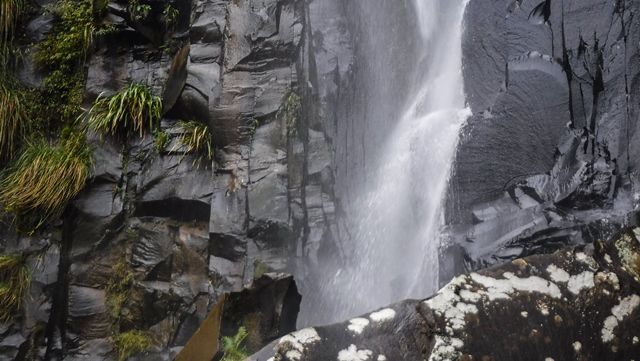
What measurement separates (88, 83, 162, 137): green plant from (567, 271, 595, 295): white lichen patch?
18.2 ft

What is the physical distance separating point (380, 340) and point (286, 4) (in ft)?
17.8

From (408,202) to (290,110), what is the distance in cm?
176

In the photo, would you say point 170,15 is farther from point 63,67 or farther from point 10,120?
point 10,120

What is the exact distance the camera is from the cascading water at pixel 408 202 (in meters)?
5.98

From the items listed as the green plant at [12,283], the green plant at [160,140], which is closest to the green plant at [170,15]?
the green plant at [160,140]

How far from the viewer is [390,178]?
6848 mm

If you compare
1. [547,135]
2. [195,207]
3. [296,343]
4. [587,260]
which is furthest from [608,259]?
[195,207]

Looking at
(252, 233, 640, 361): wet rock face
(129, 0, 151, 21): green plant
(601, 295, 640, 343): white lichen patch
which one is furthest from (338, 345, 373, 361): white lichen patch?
(129, 0, 151, 21): green plant

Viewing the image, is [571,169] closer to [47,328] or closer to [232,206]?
[232,206]

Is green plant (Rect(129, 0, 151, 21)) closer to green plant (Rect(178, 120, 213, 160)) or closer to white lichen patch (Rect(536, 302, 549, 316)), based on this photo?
green plant (Rect(178, 120, 213, 160))

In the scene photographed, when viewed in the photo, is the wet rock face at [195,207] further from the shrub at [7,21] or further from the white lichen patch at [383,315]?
the white lichen patch at [383,315]

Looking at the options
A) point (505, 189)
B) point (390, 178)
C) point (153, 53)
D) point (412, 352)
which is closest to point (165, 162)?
point (153, 53)

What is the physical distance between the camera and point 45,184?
6.59m

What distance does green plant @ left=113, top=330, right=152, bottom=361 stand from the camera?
243 inches
